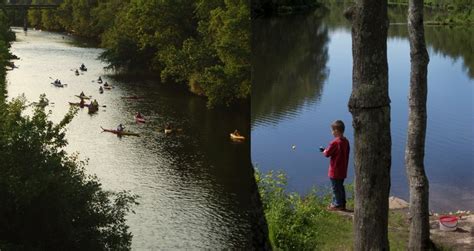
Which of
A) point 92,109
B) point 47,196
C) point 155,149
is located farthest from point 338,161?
point 92,109

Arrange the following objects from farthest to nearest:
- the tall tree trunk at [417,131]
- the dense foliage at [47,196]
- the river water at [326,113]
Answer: the river water at [326,113]
the dense foliage at [47,196]
the tall tree trunk at [417,131]

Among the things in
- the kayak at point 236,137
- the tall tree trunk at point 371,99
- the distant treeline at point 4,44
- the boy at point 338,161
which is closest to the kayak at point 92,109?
the distant treeline at point 4,44

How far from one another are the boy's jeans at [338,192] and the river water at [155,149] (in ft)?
5.46

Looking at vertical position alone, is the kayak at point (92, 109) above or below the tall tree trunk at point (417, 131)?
below

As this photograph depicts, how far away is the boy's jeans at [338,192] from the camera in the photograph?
200cm

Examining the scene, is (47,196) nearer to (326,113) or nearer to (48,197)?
(48,197)

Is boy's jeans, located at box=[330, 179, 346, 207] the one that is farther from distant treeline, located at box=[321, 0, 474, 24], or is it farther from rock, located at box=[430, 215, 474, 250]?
distant treeline, located at box=[321, 0, 474, 24]

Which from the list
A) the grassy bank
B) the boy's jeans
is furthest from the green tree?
the boy's jeans

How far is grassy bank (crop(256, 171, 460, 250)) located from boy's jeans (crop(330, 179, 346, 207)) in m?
0.04

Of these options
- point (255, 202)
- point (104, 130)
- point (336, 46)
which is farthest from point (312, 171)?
point (336, 46)

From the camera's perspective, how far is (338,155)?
1.96 metres

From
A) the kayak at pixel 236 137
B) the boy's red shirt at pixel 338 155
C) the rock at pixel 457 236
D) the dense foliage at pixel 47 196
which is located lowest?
the dense foliage at pixel 47 196

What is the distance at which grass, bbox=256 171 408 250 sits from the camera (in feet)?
6.18

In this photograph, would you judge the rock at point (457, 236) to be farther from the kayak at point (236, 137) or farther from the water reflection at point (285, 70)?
the kayak at point (236, 137)
